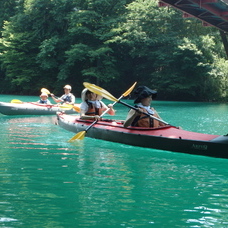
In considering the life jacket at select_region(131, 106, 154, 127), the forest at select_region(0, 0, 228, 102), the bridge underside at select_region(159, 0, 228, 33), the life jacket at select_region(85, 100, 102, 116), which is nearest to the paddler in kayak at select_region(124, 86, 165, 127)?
the life jacket at select_region(131, 106, 154, 127)

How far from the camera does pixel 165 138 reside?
718 cm

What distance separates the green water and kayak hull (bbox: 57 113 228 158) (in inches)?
5.3

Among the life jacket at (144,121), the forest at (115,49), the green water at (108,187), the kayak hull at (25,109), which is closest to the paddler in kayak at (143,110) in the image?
the life jacket at (144,121)

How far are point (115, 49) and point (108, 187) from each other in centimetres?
2638

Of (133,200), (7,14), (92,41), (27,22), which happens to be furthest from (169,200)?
(7,14)

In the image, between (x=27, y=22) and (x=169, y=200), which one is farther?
(x=27, y=22)

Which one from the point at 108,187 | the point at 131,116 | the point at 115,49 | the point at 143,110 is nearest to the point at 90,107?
the point at 131,116

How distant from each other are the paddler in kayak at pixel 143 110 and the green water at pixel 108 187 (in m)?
0.48

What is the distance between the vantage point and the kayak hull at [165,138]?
261 inches

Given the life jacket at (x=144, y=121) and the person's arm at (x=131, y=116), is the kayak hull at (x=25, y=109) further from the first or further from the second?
the life jacket at (x=144, y=121)

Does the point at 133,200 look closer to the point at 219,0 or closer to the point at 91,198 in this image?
the point at 91,198

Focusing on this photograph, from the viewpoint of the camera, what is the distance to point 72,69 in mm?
32156

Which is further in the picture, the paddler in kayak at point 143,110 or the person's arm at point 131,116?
the person's arm at point 131,116

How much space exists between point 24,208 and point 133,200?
1.13 m
